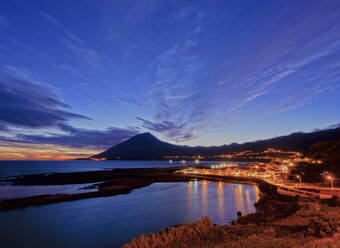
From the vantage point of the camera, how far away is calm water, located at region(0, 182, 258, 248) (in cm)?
1653

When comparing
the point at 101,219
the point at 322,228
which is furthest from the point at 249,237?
the point at 101,219

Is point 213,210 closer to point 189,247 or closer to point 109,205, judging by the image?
point 109,205

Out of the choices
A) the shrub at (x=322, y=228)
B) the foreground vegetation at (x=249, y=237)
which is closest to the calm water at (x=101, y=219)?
the foreground vegetation at (x=249, y=237)

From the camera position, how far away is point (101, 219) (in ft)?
70.7

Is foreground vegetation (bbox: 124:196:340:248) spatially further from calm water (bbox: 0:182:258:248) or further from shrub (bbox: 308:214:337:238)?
calm water (bbox: 0:182:258:248)

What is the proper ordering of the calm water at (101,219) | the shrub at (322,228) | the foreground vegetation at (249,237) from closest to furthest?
1. the foreground vegetation at (249,237)
2. the shrub at (322,228)
3. the calm water at (101,219)

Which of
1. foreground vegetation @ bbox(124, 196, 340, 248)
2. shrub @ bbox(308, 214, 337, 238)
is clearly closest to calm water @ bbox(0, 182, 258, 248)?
foreground vegetation @ bbox(124, 196, 340, 248)

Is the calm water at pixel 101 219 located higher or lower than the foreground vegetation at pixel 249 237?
lower

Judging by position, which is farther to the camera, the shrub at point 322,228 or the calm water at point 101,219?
the calm water at point 101,219

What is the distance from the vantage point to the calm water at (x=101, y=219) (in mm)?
16531

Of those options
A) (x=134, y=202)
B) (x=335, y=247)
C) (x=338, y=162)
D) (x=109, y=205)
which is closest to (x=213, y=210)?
(x=134, y=202)

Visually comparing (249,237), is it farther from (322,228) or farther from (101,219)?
(101,219)

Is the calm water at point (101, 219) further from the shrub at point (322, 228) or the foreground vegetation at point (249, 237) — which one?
the shrub at point (322, 228)

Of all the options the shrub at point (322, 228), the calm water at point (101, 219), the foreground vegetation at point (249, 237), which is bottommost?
the calm water at point (101, 219)
